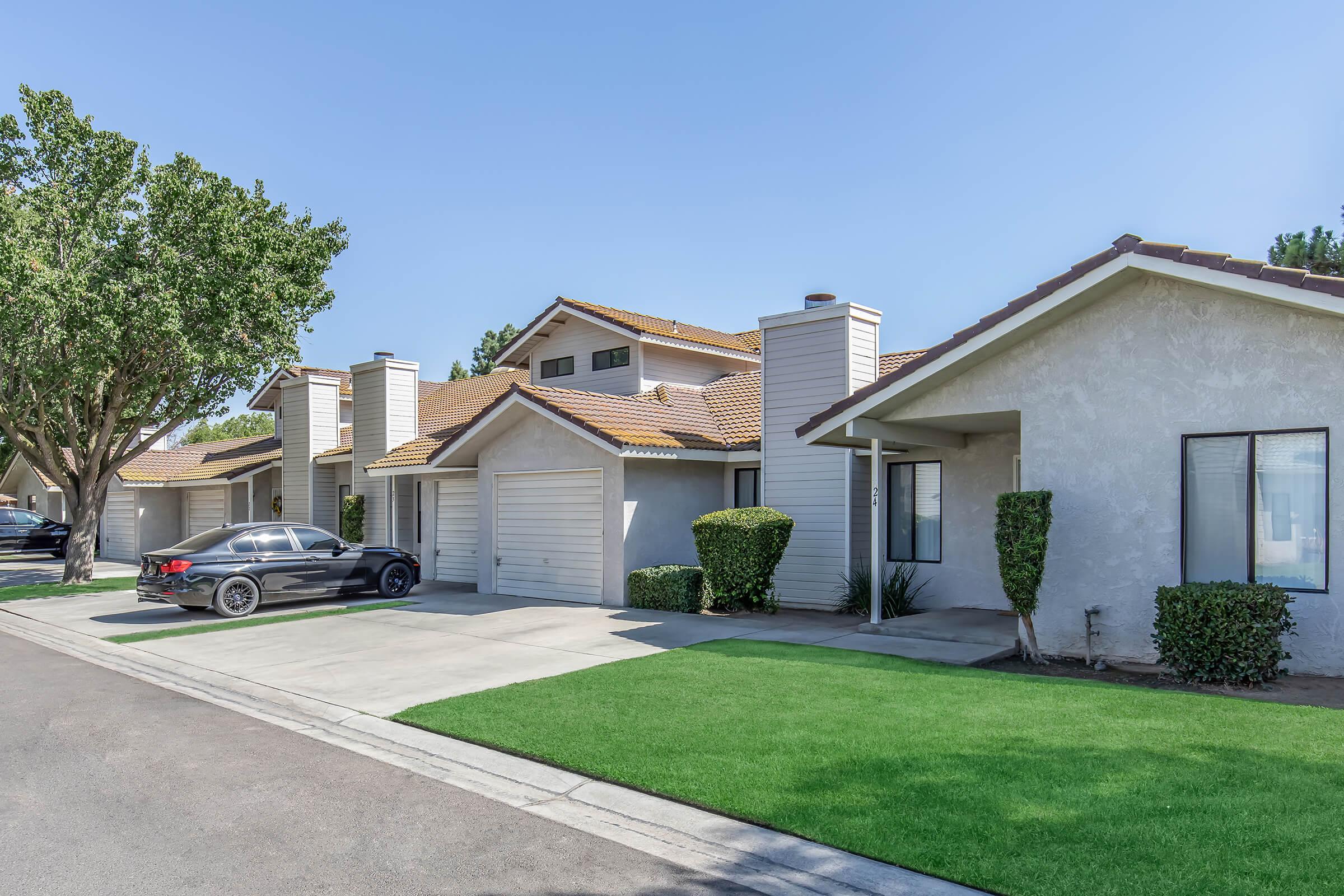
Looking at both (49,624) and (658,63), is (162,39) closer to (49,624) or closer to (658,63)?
(658,63)

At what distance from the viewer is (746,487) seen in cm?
1752

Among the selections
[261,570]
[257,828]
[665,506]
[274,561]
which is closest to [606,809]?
[257,828]

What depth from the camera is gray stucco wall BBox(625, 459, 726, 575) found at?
15664mm

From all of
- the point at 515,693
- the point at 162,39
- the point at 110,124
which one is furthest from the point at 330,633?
the point at 110,124

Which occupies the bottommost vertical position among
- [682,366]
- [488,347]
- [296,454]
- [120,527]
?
[120,527]

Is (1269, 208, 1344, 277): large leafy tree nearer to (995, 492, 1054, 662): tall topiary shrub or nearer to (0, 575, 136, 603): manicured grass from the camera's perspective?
(995, 492, 1054, 662): tall topiary shrub

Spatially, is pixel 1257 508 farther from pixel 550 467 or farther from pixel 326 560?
pixel 326 560

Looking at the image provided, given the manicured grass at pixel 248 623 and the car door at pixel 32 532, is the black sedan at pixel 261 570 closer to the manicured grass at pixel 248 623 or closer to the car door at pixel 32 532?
the manicured grass at pixel 248 623

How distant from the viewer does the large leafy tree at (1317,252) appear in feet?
68.9

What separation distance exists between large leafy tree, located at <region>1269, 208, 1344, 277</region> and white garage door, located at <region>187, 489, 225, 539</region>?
3284 centimetres

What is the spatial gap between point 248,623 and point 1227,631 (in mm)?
13736

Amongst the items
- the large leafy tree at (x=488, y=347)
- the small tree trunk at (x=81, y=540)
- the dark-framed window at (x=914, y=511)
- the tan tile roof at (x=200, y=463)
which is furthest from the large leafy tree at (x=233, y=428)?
the dark-framed window at (x=914, y=511)

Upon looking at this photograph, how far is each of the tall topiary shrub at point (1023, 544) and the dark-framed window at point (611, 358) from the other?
38.3 ft

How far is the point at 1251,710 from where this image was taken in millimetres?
7629
